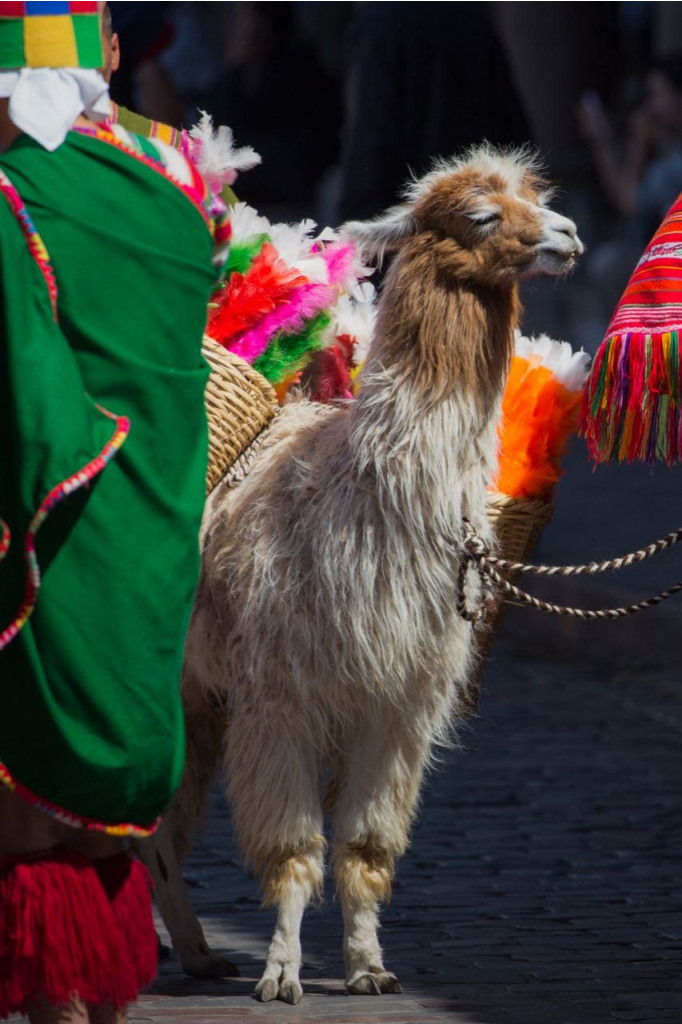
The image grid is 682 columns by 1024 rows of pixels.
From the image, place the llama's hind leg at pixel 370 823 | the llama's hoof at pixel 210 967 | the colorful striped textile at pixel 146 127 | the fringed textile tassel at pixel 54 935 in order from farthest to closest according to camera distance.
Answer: the llama's hoof at pixel 210 967, the llama's hind leg at pixel 370 823, the colorful striped textile at pixel 146 127, the fringed textile tassel at pixel 54 935

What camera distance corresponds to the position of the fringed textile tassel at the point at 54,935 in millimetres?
2699

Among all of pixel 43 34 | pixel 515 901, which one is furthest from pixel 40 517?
pixel 515 901

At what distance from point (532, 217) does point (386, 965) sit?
5.91 feet

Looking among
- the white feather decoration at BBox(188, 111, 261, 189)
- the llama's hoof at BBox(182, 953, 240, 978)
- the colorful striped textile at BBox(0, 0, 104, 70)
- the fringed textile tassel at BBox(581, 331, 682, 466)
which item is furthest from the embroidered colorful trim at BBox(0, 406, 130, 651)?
the llama's hoof at BBox(182, 953, 240, 978)

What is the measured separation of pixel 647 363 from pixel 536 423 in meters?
0.57

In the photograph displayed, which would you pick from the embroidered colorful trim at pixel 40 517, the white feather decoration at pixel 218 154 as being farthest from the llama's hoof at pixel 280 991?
the embroidered colorful trim at pixel 40 517

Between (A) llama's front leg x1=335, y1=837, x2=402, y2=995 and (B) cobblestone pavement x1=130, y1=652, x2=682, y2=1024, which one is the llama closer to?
(A) llama's front leg x1=335, y1=837, x2=402, y2=995

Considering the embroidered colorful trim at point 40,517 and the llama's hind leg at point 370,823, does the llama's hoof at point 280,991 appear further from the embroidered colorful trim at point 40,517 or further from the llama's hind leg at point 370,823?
the embroidered colorful trim at point 40,517

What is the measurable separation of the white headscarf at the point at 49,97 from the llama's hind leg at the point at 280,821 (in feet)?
6.47

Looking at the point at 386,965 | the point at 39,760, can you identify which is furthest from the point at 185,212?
the point at 386,965

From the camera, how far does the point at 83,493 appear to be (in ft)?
8.75

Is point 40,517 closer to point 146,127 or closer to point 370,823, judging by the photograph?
point 146,127

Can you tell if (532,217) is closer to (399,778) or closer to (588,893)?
(399,778)

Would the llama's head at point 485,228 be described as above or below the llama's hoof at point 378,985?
above
